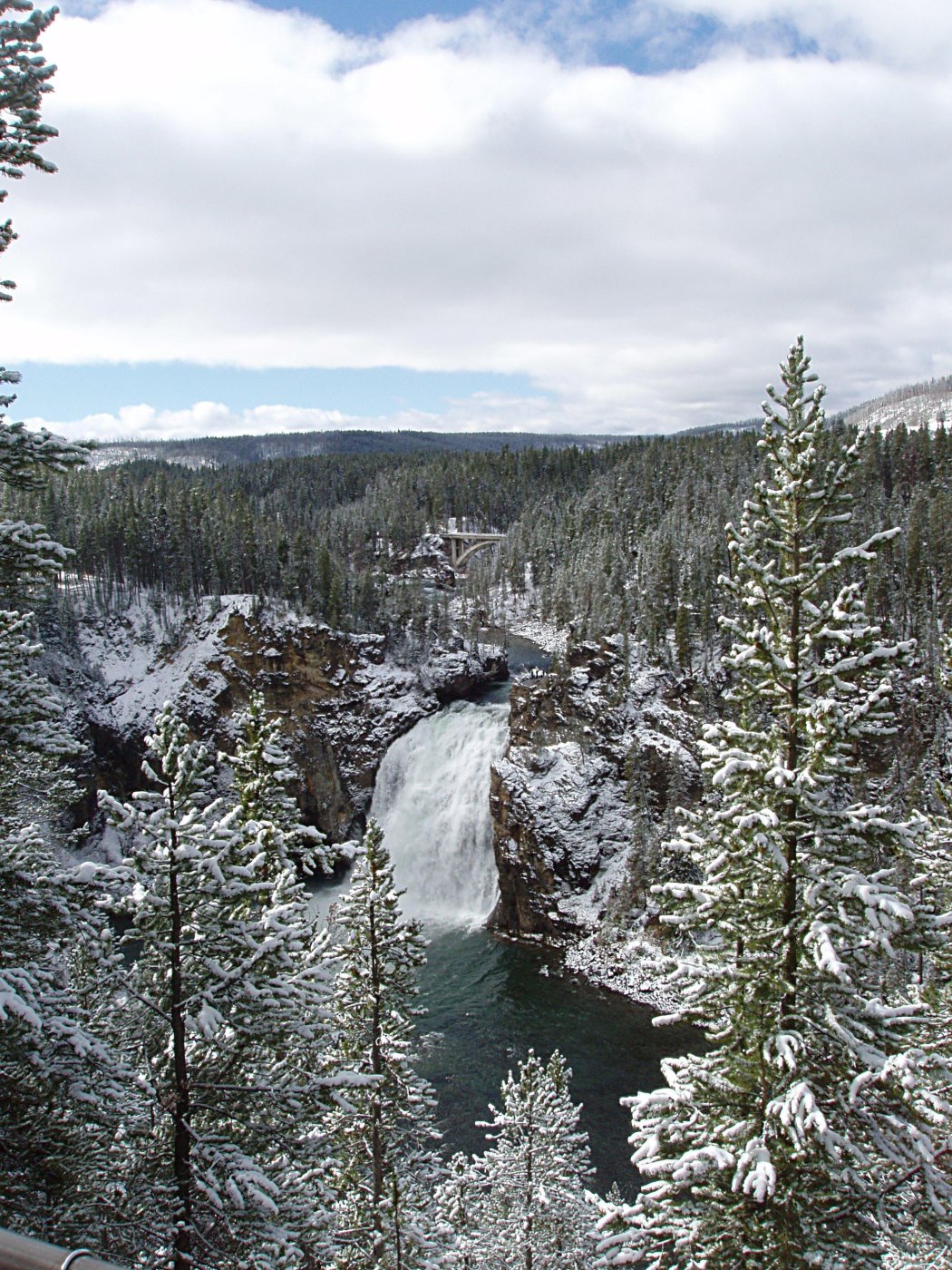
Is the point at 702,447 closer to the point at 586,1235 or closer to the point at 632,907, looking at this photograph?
the point at 632,907

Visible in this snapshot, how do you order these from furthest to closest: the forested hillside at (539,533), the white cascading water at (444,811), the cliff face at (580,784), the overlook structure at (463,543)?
the overlook structure at (463,543) < the forested hillside at (539,533) < the white cascading water at (444,811) < the cliff face at (580,784)

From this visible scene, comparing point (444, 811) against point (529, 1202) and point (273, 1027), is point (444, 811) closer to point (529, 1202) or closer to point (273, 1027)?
point (529, 1202)

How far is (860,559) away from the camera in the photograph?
34.4 feet

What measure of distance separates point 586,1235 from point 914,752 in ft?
163

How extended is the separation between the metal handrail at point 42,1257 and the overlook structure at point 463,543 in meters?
142

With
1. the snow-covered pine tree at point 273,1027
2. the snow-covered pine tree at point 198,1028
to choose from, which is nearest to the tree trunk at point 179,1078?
the snow-covered pine tree at point 198,1028

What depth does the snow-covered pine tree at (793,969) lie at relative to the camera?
939cm

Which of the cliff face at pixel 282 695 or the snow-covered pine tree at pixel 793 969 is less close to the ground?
the snow-covered pine tree at pixel 793 969

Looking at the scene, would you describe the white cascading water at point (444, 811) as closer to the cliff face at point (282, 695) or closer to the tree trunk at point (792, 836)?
the cliff face at point (282, 695)

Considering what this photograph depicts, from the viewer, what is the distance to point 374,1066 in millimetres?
17719

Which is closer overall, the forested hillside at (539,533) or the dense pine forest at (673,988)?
the dense pine forest at (673,988)

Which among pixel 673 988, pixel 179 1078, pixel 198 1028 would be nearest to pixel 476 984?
pixel 673 988

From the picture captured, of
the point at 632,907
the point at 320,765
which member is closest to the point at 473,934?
the point at 632,907

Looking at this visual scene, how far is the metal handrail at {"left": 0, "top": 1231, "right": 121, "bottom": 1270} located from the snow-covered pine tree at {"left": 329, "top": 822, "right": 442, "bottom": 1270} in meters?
15.1
